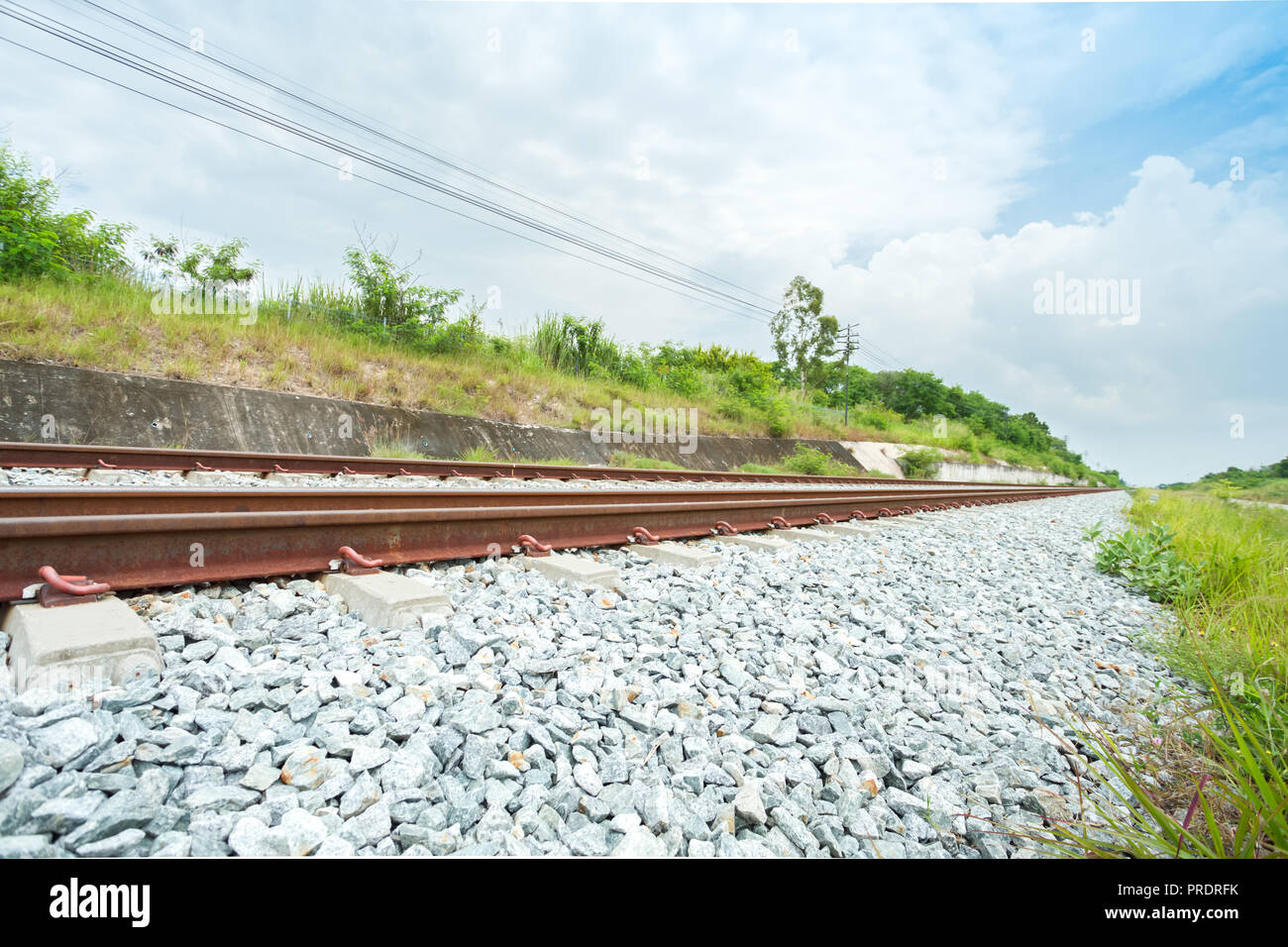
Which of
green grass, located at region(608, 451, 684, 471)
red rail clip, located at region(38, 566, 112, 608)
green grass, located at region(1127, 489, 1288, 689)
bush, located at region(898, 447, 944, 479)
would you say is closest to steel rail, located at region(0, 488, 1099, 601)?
red rail clip, located at region(38, 566, 112, 608)

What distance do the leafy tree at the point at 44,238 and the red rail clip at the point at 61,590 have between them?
33.8 feet

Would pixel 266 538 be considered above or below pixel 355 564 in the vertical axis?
above

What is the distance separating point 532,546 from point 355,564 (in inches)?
36.5

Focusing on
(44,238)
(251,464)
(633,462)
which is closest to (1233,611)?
(251,464)

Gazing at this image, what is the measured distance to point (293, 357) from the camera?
31.8ft

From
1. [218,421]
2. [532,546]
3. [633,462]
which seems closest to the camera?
[532,546]

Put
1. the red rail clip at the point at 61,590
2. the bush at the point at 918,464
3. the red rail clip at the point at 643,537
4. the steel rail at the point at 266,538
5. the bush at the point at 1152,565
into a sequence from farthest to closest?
the bush at the point at 918,464, the bush at the point at 1152,565, the red rail clip at the point at 643,537, the steel rail at the point at 266,538, the red rail clip at the point at 61,590

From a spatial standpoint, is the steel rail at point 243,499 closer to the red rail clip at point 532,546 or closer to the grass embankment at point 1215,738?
the red rail clip at point 532,546

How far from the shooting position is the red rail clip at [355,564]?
2545 millimetres

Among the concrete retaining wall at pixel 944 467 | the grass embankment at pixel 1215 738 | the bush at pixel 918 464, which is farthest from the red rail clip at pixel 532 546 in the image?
the bush at pixel 918 464

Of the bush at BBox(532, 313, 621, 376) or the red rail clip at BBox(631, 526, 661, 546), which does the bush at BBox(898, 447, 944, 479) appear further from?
→ the red rail clip at BBox(631, 526, 661, 546)

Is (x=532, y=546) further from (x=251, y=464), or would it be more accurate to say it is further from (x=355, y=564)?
(x=251, y=464)
